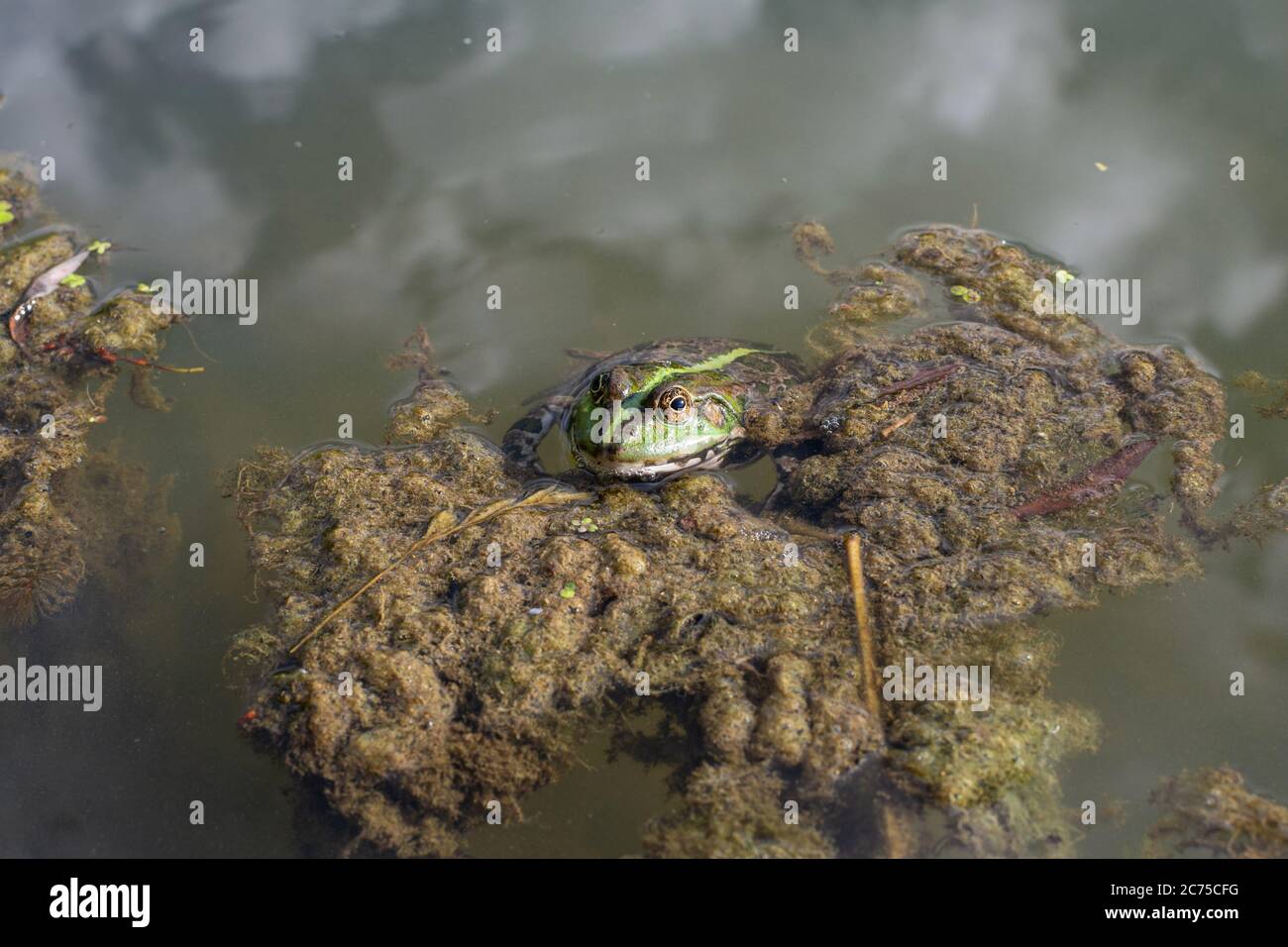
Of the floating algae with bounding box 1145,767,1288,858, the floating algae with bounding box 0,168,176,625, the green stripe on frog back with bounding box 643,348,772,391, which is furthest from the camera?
the green stripe on frog back with bounding box 643,348,772,391

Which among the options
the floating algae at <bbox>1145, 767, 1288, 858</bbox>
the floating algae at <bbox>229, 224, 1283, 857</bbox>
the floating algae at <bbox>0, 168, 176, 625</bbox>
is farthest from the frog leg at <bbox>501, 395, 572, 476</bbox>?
the floating algae at <bbox>1145, 767, 1288, 858</bbox>

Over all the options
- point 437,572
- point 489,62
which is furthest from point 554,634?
point 489,62

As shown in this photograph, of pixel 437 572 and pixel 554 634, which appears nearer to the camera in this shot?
pixel 554 634

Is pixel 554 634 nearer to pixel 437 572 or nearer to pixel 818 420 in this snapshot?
pixel 437 572

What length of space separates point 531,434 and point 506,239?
6.00 ft

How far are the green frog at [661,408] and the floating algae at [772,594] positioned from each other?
17 centimetres

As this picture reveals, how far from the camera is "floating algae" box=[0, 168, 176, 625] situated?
15.0ft

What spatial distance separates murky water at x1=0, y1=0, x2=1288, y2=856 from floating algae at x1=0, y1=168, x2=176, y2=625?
210 millimetres

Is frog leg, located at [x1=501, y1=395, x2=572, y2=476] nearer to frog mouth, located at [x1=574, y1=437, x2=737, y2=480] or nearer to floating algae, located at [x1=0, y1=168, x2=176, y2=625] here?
frog mouth, located at [x1=574, y1=437, x2=737, y2=480]

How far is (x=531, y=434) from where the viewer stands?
204 inches

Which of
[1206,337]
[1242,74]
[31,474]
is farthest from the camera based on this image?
[1242,74]

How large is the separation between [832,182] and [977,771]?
4.54 meters

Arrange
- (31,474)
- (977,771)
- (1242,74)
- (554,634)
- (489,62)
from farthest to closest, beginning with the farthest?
(489,62) → (1242,74) → (31,474) → (554,634) → (977,771)

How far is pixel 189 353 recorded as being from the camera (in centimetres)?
569
